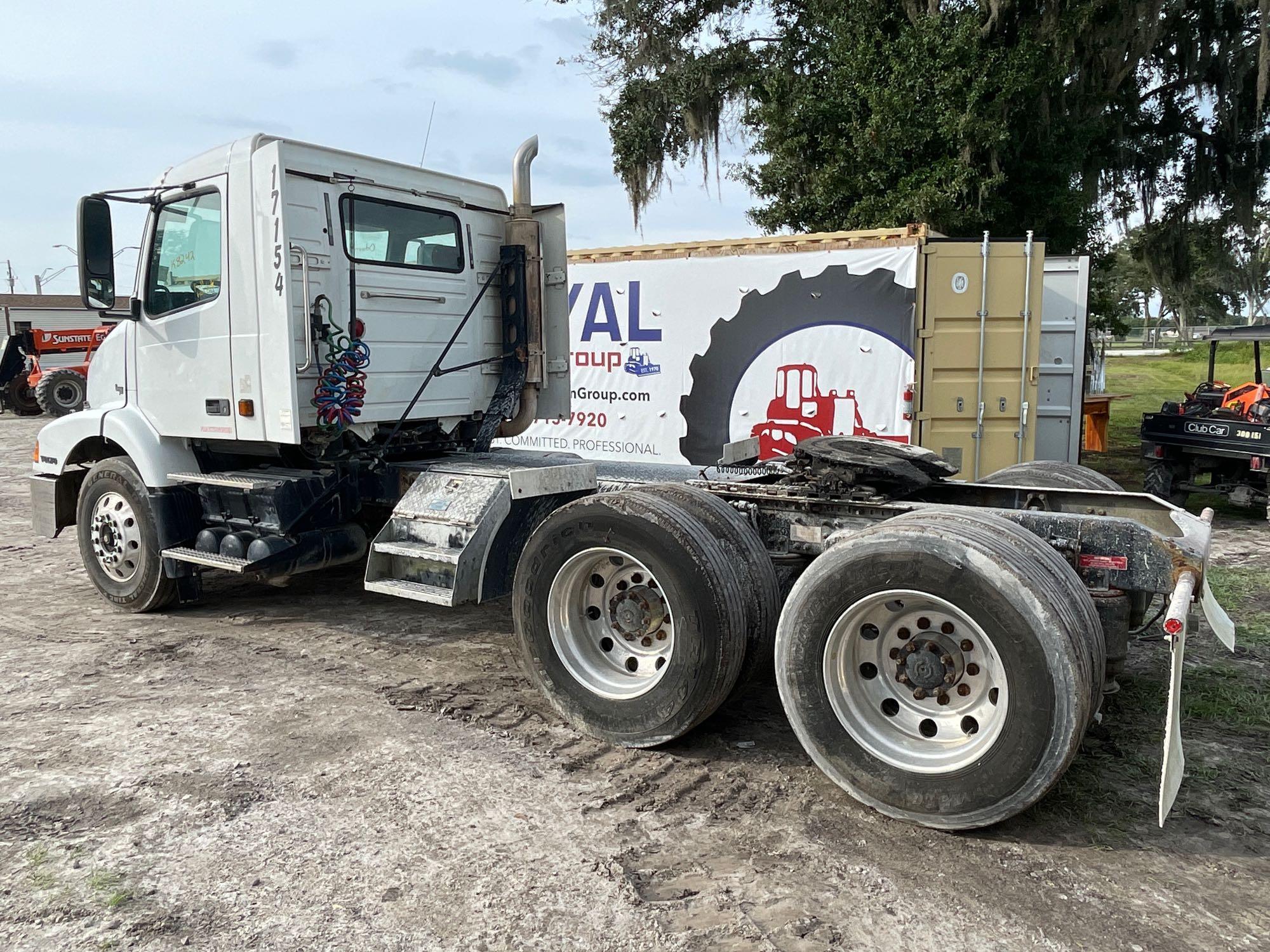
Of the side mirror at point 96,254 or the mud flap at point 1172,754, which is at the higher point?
the side mirror at point 96,254

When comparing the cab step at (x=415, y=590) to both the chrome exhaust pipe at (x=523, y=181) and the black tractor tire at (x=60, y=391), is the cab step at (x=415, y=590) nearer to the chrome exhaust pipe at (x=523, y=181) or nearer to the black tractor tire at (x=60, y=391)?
the chrome exhaust pipe at (x=523, y=181)

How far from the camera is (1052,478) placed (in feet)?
17.0

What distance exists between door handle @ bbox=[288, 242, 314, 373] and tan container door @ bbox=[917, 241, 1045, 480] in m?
6.54

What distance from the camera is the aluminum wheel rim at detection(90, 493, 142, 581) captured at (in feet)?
21.4

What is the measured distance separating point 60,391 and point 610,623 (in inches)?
969

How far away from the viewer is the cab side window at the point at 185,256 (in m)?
5.79

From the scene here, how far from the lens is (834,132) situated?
15.1m

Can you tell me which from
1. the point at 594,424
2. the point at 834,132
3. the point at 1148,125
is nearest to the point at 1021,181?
the point at 834,132

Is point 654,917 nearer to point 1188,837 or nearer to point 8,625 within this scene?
point 1188,837

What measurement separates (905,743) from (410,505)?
3.02 meters

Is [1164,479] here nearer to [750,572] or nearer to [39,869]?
[750,572]

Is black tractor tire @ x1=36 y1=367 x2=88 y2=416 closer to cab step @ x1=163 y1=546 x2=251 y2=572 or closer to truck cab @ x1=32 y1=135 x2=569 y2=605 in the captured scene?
truck cab @ x1=32 y1=135 x2=569 y2=605

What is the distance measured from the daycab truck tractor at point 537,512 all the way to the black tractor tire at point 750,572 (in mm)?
17

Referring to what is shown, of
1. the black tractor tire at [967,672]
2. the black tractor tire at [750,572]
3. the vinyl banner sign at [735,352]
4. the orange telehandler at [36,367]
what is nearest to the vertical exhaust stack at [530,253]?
the black tractor tire at [750,572]
